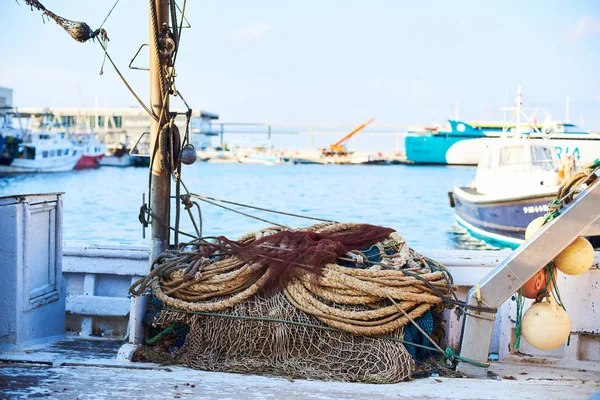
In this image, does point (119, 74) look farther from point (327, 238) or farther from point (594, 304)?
point (594, 304)

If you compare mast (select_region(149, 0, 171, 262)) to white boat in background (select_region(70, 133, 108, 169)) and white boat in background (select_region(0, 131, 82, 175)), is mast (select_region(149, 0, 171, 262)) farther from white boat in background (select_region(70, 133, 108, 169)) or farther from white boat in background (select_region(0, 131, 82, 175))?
white boat in background (select_region(70, 133, 108, 169))

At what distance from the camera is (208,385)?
357cm

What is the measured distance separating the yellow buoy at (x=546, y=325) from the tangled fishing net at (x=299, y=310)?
504mm

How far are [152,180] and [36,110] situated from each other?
10967 cm

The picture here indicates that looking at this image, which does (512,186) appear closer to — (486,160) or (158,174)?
(486,160)

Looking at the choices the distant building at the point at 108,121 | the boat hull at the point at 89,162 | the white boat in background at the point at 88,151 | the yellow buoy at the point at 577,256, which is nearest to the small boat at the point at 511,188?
the yellow buoy at the point at 577,256

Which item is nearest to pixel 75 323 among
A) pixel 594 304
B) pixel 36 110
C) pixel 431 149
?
pixel 594 304

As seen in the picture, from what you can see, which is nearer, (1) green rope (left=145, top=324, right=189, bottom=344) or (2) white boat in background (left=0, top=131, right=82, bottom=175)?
(1) green rope (left=145, top=324, right=189, bottom=344)

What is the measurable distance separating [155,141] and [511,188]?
13720 mm

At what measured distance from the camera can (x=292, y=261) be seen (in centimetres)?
417

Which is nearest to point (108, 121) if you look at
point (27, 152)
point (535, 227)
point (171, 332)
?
point (27, 152)

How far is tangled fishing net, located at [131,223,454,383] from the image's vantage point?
12.9 feet

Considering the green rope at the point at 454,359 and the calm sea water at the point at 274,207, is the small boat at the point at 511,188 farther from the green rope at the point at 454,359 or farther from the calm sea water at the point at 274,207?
the green rope at the point at 454,359

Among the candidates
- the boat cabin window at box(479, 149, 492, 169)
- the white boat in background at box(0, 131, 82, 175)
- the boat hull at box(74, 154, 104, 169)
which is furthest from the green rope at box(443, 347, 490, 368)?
the boat hull at box(74, 154, 104, 169)
